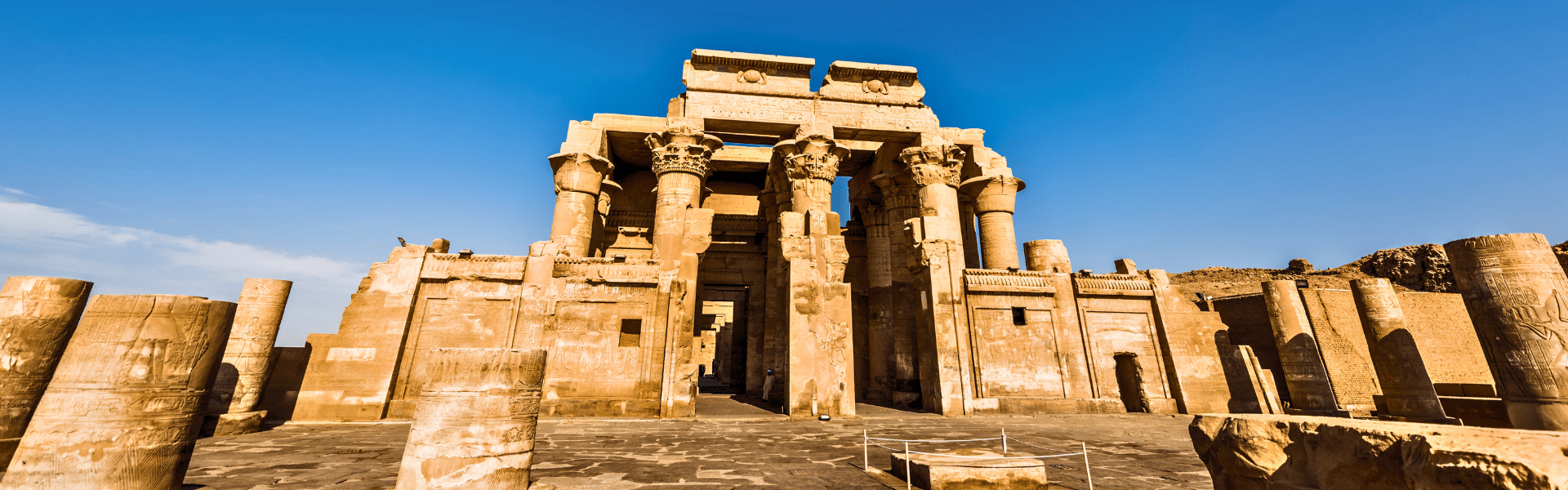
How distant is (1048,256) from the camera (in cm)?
1443

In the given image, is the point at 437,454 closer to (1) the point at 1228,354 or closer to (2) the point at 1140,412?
(2) the point at 1140,412

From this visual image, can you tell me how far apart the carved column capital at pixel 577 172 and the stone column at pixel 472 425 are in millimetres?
9867

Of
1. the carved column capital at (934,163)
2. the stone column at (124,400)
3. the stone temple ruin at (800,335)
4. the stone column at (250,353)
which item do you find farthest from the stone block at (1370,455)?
the stone column at (250,353)

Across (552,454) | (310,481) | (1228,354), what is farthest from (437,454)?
(1228,354)

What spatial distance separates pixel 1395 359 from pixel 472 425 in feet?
49.2

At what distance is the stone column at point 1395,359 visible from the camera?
9.95 m

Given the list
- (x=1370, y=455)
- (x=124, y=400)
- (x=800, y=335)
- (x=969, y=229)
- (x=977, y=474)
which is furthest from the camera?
(x=969, y=229)

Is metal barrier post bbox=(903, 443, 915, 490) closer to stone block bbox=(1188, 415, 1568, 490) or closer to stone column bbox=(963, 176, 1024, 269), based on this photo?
stone block bbox=(1188, 415, 1568, 490)

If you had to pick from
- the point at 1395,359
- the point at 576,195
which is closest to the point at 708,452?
the point at 576,195

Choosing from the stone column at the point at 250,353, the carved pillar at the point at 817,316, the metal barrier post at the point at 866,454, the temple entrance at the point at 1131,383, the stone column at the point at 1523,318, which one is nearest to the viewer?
the metal barrier post at the point at 866,454

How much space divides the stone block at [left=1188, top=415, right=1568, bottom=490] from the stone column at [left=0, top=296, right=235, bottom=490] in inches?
286

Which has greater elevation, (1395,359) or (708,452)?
(1395,359)

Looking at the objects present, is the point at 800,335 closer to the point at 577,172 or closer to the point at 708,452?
the point at 708,452

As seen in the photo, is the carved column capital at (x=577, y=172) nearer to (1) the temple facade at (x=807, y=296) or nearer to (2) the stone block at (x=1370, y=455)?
(1) the temple facade at (x=807, y=296)
